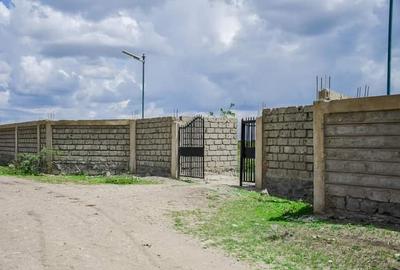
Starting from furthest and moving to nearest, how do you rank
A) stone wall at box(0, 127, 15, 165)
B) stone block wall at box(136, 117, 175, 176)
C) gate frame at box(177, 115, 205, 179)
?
1. stone wall at box(0, 127, 15, 165)
2. stone block wall at box(136, 117, 175, 176)
3. gate frame at box(177, 115, 205, 179)

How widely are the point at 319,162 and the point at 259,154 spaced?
4.65 meters

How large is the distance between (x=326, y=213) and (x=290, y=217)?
72 centimetres

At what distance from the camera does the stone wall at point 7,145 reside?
91.0ft

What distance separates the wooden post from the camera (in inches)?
575

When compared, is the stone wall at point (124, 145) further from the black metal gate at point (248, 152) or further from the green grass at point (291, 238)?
the green grass at point (291, 238)

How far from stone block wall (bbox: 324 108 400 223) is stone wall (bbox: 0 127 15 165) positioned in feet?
71.5

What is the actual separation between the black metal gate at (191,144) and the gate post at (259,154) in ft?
13.9

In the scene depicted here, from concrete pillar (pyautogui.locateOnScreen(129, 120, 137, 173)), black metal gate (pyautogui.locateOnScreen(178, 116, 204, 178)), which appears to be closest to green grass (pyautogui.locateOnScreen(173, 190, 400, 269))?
black metal gate (pyautogui.locateOnScreen(178, 116, 204, 178))

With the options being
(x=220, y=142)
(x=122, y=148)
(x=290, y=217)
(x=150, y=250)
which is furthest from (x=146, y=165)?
(x=150, y=250)

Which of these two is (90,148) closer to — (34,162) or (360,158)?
(34,162)

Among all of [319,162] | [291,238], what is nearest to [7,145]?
[319,162]

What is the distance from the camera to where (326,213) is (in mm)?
9938

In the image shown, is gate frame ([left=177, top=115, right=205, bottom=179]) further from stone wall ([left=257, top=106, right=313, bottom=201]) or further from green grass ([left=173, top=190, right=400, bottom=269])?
green grass ([left=173, top=190, right=400, bottom=269])

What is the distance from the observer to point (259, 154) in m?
14.7
